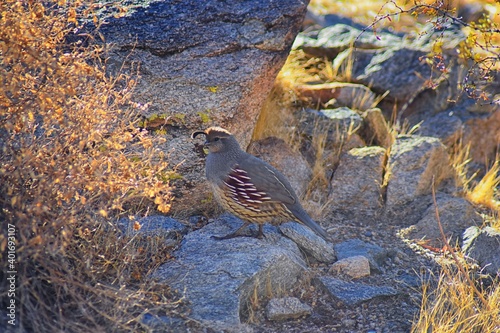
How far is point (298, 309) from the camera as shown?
4301 mm

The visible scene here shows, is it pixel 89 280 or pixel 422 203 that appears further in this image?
pixel 422 203

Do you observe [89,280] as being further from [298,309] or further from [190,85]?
[190,85]

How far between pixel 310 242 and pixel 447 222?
1.39m

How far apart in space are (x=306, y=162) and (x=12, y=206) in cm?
311

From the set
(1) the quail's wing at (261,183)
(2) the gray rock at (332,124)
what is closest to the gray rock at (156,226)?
(1) the quail's wing at (261,183)

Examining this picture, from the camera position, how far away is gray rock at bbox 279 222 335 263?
5051 mm

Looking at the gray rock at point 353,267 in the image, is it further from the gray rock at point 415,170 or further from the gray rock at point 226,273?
the gray rock at point 415,170

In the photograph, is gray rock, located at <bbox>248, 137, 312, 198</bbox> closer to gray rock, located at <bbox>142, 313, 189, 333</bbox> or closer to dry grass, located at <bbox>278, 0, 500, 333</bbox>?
dry grass, located at <bbox>278, 0, 500, 333</bbox>

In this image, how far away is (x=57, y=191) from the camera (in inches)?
152

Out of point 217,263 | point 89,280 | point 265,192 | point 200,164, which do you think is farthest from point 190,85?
point 89,280

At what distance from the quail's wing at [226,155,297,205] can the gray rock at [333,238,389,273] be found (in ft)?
1.94

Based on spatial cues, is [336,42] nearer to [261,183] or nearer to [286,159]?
[286,159]

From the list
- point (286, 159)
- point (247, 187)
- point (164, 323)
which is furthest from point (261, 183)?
point (164, 323)

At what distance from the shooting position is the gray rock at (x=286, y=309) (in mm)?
4234
